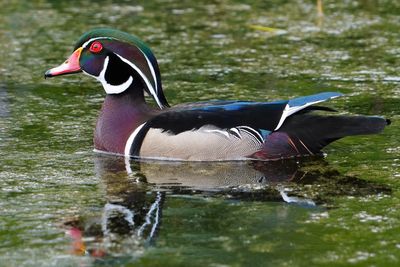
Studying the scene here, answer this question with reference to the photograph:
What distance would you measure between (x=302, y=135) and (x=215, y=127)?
0.62 m

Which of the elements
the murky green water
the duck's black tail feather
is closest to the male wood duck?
the duck's black tail feather

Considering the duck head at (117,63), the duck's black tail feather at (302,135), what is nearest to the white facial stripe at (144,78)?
the duck head at (117,63)

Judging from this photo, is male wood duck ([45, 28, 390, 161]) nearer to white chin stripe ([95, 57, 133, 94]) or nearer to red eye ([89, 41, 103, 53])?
white chin stripe ([95, 57, 133, 94])

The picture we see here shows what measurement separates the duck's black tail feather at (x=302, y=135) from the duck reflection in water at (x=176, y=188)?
79 millimetres

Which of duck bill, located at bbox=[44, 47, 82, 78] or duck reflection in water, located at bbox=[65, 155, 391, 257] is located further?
duck bill, located at bbox=[44, 47, 82, 78]

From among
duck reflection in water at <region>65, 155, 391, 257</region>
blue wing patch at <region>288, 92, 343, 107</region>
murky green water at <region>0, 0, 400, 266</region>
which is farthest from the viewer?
blue wing patch at <region>288, 92, 343, 107</region>

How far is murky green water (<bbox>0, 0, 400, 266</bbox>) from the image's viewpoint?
5727 millimetres

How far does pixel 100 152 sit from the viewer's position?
26.2 feet

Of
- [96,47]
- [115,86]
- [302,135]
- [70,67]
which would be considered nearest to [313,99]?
[302,135]

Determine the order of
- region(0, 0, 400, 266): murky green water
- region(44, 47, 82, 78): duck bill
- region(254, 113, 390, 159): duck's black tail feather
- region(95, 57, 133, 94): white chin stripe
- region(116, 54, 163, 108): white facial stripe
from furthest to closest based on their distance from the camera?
region(44, 47, 82, 78): duck bill
region(95, 57, 133, 94): white chin stripe
region(116, 54, 163, 108): white facial stripe
region(254, 113, 390, 159): duck's black tail feather
region(0, 0, 400, 266): murky green water

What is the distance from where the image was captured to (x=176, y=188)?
694 cm

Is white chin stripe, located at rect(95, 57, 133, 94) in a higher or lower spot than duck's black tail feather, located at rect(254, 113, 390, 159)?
higher

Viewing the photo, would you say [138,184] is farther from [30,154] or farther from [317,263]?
[317,263]

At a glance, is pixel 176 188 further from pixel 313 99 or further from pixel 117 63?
pixel 117 63
